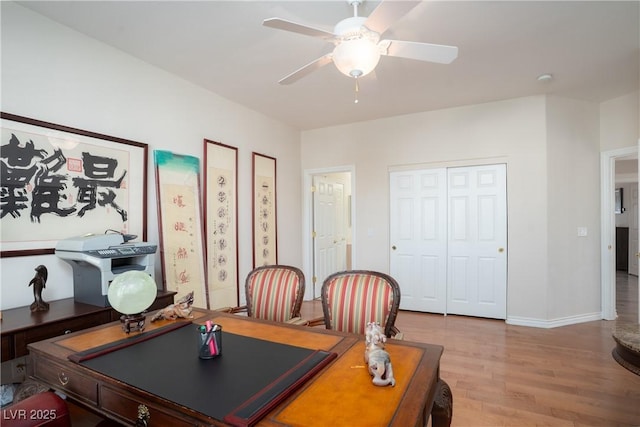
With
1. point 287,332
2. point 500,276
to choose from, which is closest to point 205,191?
point 287,332

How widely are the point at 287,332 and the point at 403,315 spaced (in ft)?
10.0

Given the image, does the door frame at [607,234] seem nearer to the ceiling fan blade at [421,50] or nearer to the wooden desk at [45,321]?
the ceiling fan blade at [421,50]

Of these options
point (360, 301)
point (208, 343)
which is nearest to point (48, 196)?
point (208, 343)

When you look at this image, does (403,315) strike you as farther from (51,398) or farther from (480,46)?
(51,398)

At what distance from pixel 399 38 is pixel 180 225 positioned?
2.54 meters

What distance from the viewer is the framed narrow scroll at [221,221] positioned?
3.44 metres

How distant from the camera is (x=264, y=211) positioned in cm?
426

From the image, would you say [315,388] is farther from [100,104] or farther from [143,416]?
[100,104]

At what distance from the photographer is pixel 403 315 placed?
14.0 ft

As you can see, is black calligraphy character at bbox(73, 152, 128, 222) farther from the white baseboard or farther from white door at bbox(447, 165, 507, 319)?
the white baseboard

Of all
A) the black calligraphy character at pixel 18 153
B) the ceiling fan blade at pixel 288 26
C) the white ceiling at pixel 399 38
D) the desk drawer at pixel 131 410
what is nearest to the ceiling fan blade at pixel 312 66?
the ceiling fan blade at pixel 288 26

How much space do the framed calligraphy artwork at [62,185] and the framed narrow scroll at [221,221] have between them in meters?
0.74

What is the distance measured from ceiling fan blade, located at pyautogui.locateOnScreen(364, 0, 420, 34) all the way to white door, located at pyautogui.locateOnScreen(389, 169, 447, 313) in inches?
114

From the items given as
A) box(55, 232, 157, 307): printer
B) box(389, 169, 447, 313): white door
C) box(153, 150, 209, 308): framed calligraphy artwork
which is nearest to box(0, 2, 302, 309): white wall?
box(153, 150, 209, 308): framed calligraphy artwork
